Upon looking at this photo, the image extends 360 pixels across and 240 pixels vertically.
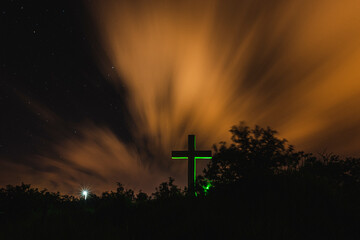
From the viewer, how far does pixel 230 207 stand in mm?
6695

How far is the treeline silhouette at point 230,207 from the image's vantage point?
5.70 metres

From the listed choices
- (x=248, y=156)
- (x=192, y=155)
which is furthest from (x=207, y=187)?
(x=192, y=155)

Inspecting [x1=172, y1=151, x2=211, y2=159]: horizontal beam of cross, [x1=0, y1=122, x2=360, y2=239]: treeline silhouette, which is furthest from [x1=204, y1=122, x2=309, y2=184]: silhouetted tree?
[x1=172, y1=151, x2=211, y2=159]: horizontal beam of cross

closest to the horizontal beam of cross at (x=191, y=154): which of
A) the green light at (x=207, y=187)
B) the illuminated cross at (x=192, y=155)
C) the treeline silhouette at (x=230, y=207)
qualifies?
the illuminated cross at (x=192, y=155)

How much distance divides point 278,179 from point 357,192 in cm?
197

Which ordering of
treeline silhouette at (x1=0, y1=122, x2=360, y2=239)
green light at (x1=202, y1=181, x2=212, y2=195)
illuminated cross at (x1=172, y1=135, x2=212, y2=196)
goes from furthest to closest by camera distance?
1. illuminated cross at (x1=172, y1=135, x2=212, y2=196)
2. green light at (x1=202, y1=181, x2=212, y2=195)
3. treeline silhouette at (x1=0, y1=122, x2=360, y2=239)

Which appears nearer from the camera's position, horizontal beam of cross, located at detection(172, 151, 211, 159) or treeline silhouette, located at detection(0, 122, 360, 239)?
treeline silhouette, located at detection(0, 122, 360, 239)

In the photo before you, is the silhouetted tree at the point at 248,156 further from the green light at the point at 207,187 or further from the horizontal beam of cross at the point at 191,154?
the horizontal beam of cross at the point at 191,154

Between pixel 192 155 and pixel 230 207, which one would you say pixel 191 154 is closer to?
pixel 192 155

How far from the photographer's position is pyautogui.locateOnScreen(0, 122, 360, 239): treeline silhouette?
5.70m

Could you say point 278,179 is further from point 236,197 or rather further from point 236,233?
point 236,233

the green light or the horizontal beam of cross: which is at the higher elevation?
the horizontal beam of cross

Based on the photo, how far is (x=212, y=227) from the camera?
5.64 metres

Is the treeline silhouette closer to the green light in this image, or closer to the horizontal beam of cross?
the green light
